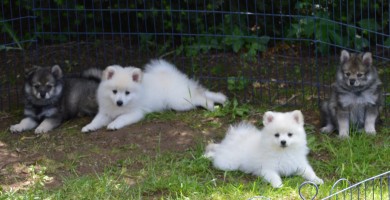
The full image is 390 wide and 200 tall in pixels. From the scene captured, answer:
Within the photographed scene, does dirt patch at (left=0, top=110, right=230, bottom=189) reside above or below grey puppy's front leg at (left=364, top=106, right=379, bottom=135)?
below

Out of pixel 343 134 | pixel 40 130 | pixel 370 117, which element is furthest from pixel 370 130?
pixel 40 130

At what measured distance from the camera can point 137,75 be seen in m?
7.29

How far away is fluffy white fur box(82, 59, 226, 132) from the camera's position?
285 inches

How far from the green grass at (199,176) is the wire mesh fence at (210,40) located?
4.45 ft

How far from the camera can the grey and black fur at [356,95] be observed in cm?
684

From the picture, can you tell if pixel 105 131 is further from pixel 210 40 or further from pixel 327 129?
pixel 327 129

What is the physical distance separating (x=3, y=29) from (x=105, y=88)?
6.53 feet

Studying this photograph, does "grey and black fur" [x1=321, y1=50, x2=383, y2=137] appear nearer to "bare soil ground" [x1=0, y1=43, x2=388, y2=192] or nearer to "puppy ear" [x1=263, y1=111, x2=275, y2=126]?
"bare soil ground" [x1=0, y1=43, x2=388, y2=192]

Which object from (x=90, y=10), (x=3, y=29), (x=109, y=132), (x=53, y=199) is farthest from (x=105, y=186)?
(x=3, y=29)

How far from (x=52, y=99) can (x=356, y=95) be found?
2902 millimetres

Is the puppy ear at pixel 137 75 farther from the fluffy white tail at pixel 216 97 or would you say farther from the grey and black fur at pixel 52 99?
the fluffy white tail at pixel 216 97

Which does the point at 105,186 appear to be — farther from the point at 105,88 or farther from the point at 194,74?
the point at 194,74

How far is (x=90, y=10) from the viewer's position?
324 inches

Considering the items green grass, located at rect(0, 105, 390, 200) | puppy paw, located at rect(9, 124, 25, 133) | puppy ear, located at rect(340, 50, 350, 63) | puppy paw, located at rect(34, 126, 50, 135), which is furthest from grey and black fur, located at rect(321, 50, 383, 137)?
puppy paw, located at rect(9, 124, 25, 133)
